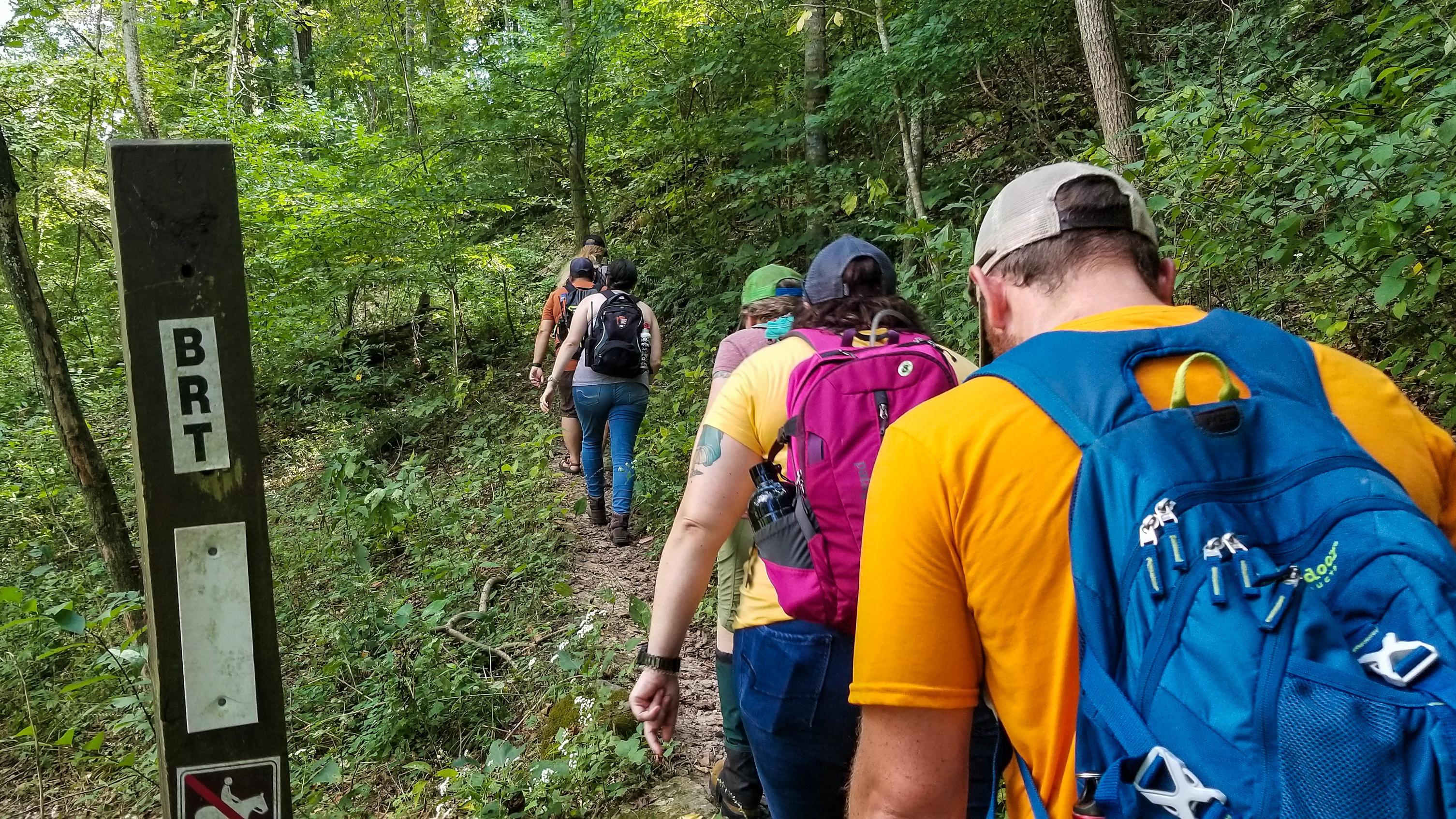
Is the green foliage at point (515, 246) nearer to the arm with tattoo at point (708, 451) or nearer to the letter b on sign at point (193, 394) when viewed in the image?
the letter b on sign at point (193, 394)

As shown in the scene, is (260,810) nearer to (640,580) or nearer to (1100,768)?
(1100,768)

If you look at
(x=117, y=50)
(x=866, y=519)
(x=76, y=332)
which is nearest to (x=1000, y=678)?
(x=866, y=519)

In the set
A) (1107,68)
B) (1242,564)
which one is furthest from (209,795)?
(1107,68)

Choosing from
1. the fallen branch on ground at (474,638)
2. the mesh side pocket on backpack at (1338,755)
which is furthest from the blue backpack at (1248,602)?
the fallen branch on ground at (474,638)

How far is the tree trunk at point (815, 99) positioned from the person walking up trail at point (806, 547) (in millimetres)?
7111

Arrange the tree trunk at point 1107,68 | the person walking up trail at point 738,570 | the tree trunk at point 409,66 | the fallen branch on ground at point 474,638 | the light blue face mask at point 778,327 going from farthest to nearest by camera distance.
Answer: the tree trunk at point 409,66
the tree trunk at point 1107,68
the fallen branch on ground at point 474,638
the light blue face mask at point 778,327
the person walking up trail at point 738,570

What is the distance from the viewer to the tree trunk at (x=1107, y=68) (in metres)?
6.13

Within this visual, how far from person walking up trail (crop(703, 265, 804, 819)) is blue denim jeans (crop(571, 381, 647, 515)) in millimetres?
2579

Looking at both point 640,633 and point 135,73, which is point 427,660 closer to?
point 640,633

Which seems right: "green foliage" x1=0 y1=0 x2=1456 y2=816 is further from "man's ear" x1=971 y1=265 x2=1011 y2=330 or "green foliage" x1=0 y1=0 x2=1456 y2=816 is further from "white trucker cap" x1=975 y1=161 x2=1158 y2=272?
"man's ear" x1=971 y1=265 x2=1011 y2=330

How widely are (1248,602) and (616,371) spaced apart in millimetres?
5270

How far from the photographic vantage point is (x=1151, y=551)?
2.81 feet

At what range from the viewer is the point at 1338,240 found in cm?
316

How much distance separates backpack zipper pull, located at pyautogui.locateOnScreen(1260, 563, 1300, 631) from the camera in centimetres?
78
